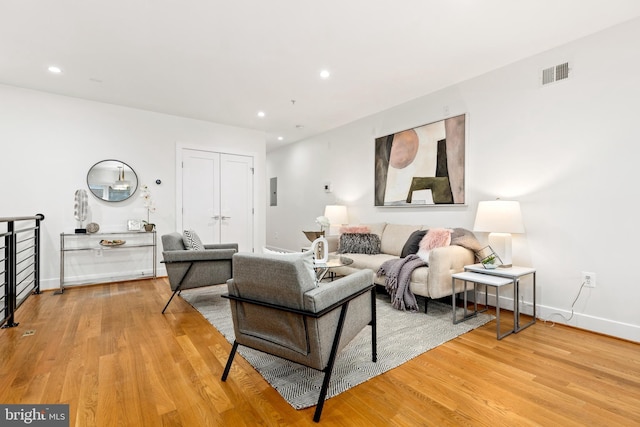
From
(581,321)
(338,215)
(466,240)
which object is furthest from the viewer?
(338,215)

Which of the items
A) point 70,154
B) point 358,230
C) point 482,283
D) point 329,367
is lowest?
point 329,367

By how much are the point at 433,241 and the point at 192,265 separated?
2.63m

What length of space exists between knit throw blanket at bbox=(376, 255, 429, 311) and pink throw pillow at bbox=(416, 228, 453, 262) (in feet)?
0.35

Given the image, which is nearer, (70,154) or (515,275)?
(515,275)

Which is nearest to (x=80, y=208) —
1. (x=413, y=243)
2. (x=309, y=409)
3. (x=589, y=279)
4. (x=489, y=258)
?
(x=309, y=409)

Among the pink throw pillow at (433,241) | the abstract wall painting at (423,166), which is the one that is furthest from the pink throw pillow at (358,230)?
the pink throw pillow at (433,241)

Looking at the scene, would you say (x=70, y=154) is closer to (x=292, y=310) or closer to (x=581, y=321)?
(x=292, y=310)

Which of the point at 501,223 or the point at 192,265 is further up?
the point at 501,223

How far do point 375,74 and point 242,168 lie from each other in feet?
10.3

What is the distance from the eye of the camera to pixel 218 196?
551 cm

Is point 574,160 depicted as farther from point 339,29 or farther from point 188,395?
point 188,395

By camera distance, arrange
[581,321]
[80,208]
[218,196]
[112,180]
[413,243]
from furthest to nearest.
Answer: [218,196] < [112,180] < [80,208] < [413,243] < [581,321]

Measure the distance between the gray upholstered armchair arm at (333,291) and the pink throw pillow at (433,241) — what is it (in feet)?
5.15

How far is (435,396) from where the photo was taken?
1.79m
